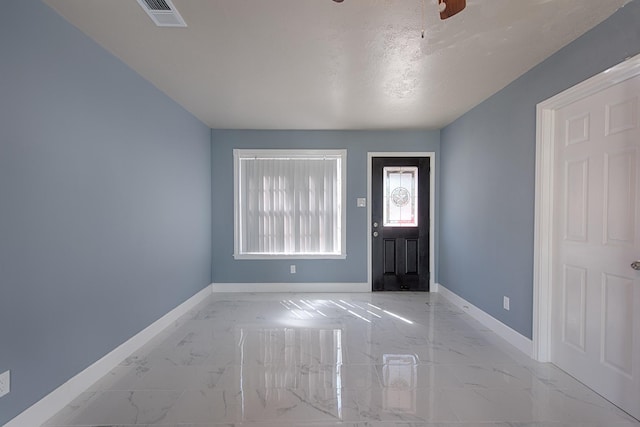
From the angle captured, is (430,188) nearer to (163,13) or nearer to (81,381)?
(163,13)

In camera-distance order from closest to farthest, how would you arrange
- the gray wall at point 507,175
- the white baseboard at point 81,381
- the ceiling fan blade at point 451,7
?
the ceiling fan blade at point 451,7 → the white baseboard at point 81,381 → the gray wall at point 507,175

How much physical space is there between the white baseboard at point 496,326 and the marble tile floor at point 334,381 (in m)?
0.09

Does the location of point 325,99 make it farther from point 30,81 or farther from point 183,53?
point 30,81

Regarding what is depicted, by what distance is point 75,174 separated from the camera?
2098mm

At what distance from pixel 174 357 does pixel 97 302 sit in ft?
2.60

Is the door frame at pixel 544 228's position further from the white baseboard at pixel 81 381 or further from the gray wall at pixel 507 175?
the white baseboard at pixel 81 381

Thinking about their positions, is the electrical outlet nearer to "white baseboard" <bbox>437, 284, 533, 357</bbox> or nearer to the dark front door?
"white baseboard" <bbox>437, 284, 533, 357</bbox>

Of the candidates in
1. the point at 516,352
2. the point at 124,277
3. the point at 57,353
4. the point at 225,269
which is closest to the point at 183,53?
the point at 124,277

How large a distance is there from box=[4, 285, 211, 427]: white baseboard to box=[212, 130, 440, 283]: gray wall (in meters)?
1.50

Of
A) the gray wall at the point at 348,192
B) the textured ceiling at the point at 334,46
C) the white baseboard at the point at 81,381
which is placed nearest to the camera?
the white baseboard at the point at 81,381

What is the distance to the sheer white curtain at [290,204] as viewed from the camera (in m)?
4.74

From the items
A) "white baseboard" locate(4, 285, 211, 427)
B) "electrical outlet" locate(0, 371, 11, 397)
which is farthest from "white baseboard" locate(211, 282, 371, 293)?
"electrical outlet" locate(0, 371, 11, 397)

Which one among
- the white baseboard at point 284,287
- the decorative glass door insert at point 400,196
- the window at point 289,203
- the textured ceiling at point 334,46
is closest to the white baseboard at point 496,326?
the decorative glass door insert at point 400,196

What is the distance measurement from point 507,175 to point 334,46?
2054 millimetres
